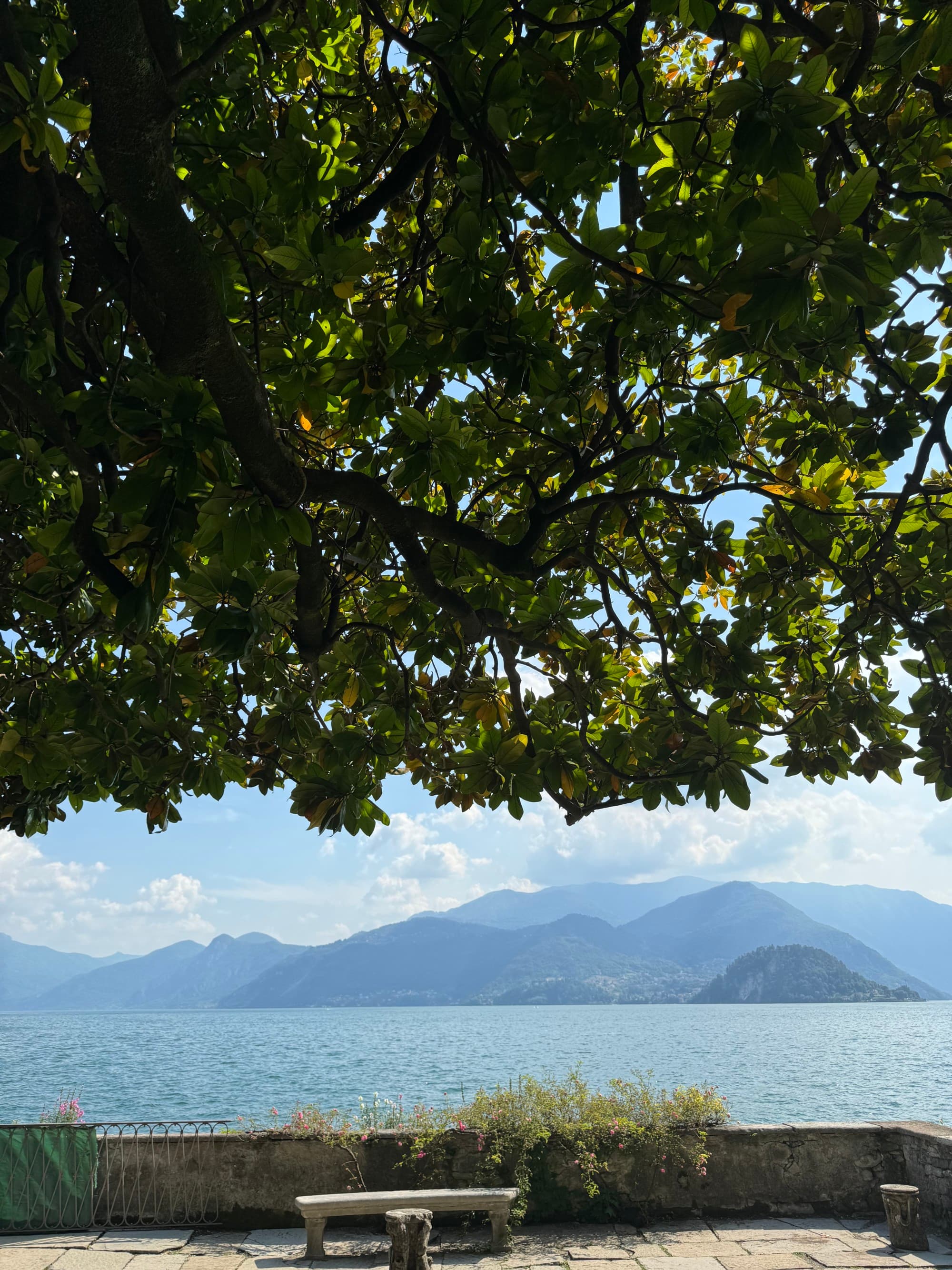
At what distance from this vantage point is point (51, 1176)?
640 centimetres

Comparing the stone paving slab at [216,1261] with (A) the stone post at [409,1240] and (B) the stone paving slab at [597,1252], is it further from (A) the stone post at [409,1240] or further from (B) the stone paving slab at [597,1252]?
(B) the stone paving slab at [597,1252]

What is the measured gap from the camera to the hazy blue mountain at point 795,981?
4500 inches

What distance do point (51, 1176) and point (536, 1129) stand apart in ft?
12.3

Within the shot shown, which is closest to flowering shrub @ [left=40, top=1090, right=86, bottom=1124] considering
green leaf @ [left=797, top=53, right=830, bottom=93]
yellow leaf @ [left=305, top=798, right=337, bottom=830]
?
yellow leaf @ [left=305, top=798, right=337, bottom=830]

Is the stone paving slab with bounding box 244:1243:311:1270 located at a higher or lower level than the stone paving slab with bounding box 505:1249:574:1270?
lower

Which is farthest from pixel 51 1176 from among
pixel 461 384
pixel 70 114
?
pixel 70 114

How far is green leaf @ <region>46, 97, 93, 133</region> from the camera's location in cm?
125

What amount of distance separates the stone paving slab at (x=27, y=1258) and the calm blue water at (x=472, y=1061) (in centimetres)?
169

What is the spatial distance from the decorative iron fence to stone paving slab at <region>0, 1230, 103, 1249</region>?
0.19ft

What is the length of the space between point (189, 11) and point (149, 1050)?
72228mm

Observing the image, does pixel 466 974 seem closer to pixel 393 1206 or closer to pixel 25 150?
pixel 393 1206

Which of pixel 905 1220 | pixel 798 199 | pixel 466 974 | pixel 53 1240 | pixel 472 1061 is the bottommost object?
pixel 466 974

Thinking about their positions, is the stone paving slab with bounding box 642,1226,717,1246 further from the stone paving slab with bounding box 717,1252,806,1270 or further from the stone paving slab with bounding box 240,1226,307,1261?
the stone paving slab with bounding box 240,1226,307,1261

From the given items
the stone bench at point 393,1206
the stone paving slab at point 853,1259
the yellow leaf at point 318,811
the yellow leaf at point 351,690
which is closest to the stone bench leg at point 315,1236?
the stone bench at point 393,1206
